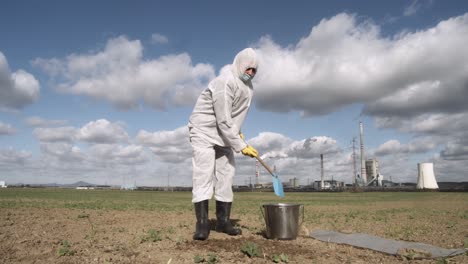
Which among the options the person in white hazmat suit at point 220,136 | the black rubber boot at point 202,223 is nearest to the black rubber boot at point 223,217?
the person in white hazmat suit at point 220,136

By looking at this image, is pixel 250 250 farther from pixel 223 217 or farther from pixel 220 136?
pixel 220 136

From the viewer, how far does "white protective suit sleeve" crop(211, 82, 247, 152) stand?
515 cm

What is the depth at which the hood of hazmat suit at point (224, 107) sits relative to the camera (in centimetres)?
521

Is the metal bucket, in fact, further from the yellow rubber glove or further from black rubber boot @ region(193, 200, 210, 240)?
black rubber boot @ region(193, 200, 210, 240)

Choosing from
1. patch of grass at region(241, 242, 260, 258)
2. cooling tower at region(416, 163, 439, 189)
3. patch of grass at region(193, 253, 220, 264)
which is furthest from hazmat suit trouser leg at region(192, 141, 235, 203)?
cooling tower at region(416, 163, 439, 189)

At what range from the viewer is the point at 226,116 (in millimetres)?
5188

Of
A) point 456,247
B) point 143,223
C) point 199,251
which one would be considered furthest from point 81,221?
point 456,247

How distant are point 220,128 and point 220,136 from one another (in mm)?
283

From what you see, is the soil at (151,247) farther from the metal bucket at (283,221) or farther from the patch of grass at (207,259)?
the metal bucket at (283,221)

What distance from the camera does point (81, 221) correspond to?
7.00 m

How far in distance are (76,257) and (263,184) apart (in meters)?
141

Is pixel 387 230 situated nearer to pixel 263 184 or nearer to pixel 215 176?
pixel 215 176

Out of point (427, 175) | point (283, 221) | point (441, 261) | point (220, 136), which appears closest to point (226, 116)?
point (220, 136)

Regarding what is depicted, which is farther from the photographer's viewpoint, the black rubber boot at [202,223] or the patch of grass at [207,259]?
the black rubber boot at [202,223]
